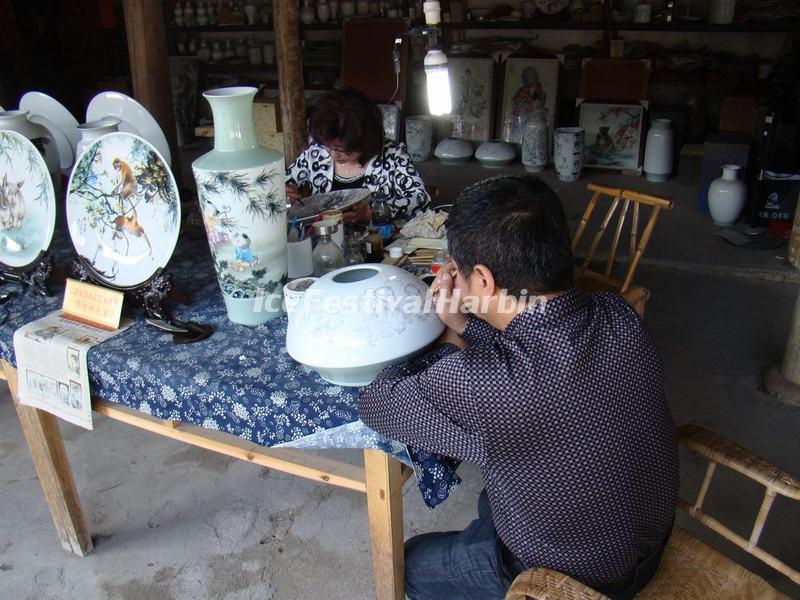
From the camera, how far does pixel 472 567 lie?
4.65ft

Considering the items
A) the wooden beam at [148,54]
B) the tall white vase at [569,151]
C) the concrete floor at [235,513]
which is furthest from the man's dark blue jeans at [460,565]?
the tall white vase at [569,151]

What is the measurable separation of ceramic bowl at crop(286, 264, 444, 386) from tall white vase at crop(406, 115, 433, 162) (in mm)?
Result: 5398

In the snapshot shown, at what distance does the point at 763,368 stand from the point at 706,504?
3.67 ft

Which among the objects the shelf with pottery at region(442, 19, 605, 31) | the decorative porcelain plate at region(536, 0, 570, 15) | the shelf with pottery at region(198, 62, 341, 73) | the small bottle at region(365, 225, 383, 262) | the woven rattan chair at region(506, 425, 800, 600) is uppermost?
the decorative porcelain plate at region(536, 0, 570, 15)

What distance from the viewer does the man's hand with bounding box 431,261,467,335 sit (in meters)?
1.38

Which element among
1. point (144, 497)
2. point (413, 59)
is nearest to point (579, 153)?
point (413, 59)

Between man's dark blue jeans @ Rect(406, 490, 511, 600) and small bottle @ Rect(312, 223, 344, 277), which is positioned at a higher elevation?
small bottle @ Rect(312, 223, 344, 277)

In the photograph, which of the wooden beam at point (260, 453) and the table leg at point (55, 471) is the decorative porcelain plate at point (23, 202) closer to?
the table leg at point (55, 471)

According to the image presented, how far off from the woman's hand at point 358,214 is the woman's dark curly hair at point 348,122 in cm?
55

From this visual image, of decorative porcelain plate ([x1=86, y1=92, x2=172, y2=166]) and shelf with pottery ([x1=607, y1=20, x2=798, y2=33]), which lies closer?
decorative porcelain plate ([x1=86, y1=92, x2=172, y2=166])

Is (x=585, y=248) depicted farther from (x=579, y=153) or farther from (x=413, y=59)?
(x=413, y=59)

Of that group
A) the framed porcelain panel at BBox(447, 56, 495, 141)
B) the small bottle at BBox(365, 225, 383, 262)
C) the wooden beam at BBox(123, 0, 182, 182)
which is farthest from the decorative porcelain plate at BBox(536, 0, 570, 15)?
the small bottle at BBox(365, 225, 383, 262)

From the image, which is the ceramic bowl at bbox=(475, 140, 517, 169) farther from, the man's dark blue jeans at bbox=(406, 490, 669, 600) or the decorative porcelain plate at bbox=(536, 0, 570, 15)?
the man's dark blue jeans at bbox=(406, 490, 669, 600)

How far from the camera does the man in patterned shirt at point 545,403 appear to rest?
3.65 feet
